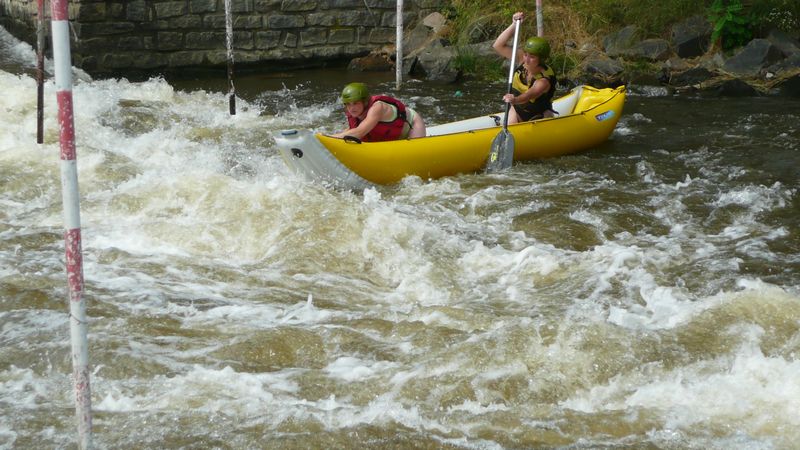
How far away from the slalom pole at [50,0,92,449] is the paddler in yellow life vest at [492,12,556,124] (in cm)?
548

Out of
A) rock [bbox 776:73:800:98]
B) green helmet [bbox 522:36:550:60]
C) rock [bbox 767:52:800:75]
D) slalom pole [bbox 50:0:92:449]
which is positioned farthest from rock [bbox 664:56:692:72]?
slalom pole [bbox 50:0:92:449]

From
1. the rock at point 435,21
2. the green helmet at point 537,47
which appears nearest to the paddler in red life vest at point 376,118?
the green helmet at point 537,47

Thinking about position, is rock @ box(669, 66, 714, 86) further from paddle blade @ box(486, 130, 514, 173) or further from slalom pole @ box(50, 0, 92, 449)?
slalom pole @ box(50, 0, 92, 449)

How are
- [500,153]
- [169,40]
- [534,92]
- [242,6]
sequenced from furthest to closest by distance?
[242,6], [169,40], [534,92], [500,153]

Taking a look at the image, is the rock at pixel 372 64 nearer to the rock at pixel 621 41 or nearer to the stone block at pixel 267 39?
the stone block at pixel 267 39

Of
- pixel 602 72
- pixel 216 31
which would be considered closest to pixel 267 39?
pixel 216 31

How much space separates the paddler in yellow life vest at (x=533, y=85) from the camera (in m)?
8.16

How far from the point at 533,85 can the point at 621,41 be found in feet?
13.2

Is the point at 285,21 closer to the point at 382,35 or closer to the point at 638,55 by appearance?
the point at 382,35

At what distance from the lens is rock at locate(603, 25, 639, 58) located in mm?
11672

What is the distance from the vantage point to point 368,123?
7.11 metres

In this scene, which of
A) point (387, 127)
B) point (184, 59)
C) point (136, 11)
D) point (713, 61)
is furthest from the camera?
point (184, 59)

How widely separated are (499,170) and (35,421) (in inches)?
185

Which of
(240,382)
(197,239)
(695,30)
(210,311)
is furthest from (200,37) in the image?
(240,382)
